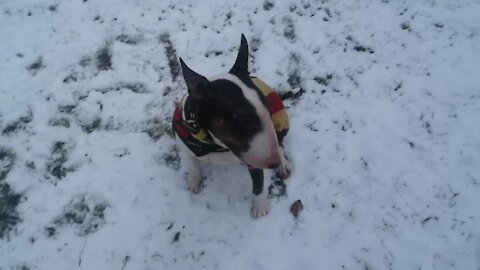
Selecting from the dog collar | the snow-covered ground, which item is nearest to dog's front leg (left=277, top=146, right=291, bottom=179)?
the snow-covered ground

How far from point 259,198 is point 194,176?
2.19ft

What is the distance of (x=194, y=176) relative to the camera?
12.4 ft

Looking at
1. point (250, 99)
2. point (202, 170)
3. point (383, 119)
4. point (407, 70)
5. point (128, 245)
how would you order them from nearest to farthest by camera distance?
point (250, 99), point (128, 245), point (202, 170), point (383, 119), point (407, 70)

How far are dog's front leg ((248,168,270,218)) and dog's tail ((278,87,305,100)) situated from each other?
1.10m

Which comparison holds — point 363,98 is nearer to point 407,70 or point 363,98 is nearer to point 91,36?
point 407,70

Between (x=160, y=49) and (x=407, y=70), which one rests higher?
(x=407, y=70)

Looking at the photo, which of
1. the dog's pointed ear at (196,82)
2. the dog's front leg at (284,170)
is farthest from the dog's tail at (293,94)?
the dog's pointed ear at (196,82)

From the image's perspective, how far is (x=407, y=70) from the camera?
15.1ft

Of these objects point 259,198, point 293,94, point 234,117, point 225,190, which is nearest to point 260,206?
point 259,198

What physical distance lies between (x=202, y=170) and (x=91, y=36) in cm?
242

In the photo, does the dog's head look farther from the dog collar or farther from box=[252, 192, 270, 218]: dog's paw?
box=[252, 192, 270, 218]: dog's paw

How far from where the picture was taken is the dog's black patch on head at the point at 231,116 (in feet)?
8.51

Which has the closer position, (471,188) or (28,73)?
(471,188)

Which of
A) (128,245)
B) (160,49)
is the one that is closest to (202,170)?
(128,245)
